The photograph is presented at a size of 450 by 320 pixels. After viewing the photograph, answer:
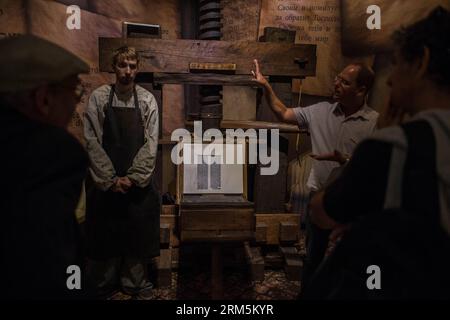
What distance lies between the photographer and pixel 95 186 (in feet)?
13.1

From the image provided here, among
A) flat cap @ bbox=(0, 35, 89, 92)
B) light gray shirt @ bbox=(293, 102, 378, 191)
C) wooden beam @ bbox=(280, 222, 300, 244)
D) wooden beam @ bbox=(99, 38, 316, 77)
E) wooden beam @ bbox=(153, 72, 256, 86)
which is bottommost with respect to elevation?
wooden beam @ bbox=(280, 222, 300, 244)

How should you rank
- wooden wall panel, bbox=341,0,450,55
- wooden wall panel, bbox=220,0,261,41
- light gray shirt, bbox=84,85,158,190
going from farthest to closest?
1. wooden wall panel, bbox=220,0,261,41
2. wooden wall panel, bbox=341,0,450,55
3. light gray shirt, bbox=84,85,158,190

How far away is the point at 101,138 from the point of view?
3.95m

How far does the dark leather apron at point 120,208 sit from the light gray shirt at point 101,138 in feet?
0.21

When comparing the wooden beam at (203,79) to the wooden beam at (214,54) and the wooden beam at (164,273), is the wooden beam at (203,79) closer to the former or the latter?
the wooden beam at (214,54)

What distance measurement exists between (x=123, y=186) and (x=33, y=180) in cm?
261

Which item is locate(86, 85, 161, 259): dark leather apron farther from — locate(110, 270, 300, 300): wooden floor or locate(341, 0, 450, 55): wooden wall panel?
locate(341, 0, 450, 55): wooden wall panel

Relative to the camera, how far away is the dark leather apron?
3951 mm

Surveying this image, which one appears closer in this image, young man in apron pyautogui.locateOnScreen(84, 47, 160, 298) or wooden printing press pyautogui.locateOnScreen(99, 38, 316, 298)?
young man in apron pyautogui.locateOnScreen(84, 47, 160, 298)

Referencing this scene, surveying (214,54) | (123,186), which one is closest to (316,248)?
(123,186)

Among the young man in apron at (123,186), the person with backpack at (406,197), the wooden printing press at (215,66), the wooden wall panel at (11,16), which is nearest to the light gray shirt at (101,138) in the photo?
the young man in apron at (123,186)

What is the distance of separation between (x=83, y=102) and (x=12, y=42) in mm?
4577

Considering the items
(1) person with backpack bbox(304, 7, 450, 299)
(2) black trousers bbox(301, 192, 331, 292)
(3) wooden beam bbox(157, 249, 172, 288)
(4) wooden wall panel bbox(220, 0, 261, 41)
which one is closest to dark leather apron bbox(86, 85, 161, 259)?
(3) wooden beam bbox(157, 249, 172, 288)

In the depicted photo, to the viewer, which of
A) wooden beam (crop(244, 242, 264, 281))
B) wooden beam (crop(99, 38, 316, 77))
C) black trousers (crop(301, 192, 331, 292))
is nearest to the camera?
black trousers (crop(301, 192, 331, 292))
